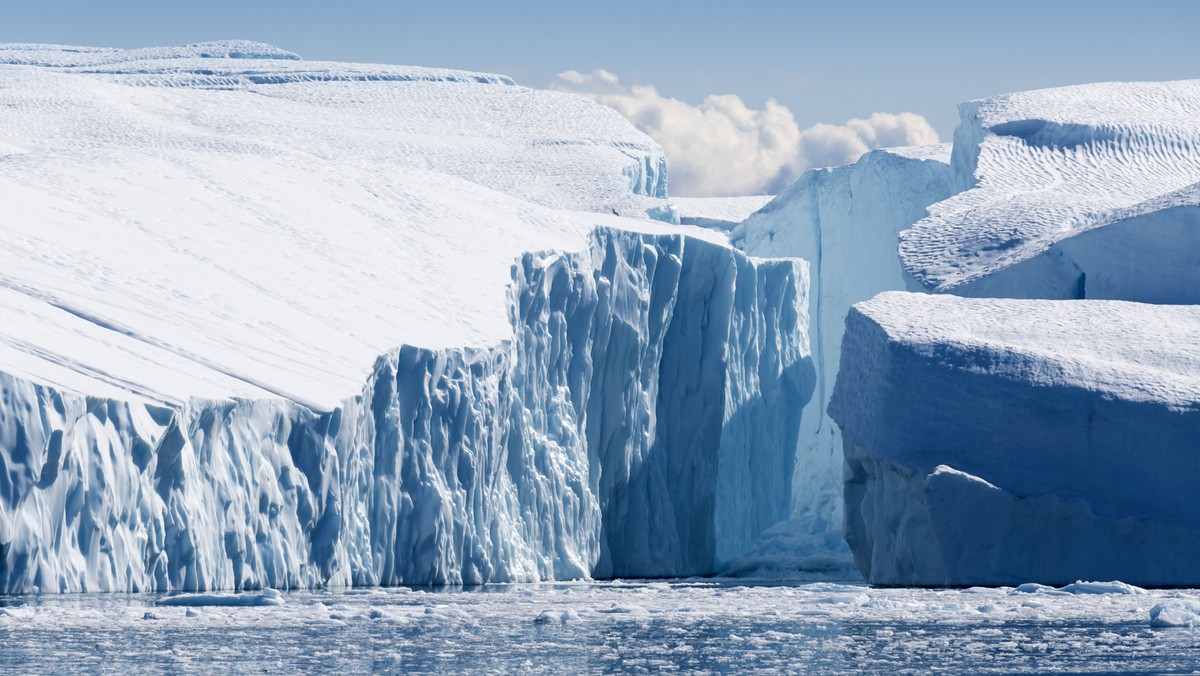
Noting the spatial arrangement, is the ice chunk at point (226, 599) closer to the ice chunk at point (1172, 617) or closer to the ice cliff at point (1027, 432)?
the ice chunk at point (1172, 617)

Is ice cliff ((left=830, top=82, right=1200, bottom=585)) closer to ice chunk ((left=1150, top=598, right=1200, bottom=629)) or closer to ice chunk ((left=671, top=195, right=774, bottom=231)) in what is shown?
ice chunk ((left=1150, top=598, right=1200, bottom=629))

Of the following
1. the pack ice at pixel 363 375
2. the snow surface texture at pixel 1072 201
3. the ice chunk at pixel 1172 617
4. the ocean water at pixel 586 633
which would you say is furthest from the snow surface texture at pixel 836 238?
the ice chunk at pixel 1172 617

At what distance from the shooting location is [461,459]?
16828mm

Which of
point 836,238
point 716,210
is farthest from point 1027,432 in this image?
point 716,210

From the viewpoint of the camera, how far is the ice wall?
11930 millimetres

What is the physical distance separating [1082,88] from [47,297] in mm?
18777

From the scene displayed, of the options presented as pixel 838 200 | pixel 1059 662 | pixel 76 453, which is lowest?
pixel 1059 662

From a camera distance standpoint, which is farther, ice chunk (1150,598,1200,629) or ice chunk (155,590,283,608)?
ice chunk (155,590,283,608)

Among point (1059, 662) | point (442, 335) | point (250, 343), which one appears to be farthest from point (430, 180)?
point (1059, 662)

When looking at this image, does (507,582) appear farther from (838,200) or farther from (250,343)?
(838,200)

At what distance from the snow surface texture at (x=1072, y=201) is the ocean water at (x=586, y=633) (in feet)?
23.6

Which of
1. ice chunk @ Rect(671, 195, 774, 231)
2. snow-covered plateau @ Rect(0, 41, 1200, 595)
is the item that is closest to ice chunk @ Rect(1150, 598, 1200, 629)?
snow-covered plateau @ Rect(0, 41, 1200, 595)

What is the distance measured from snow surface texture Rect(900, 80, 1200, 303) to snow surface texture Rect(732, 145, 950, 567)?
1.57 meters

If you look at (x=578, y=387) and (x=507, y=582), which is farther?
(x=578, y=387)
